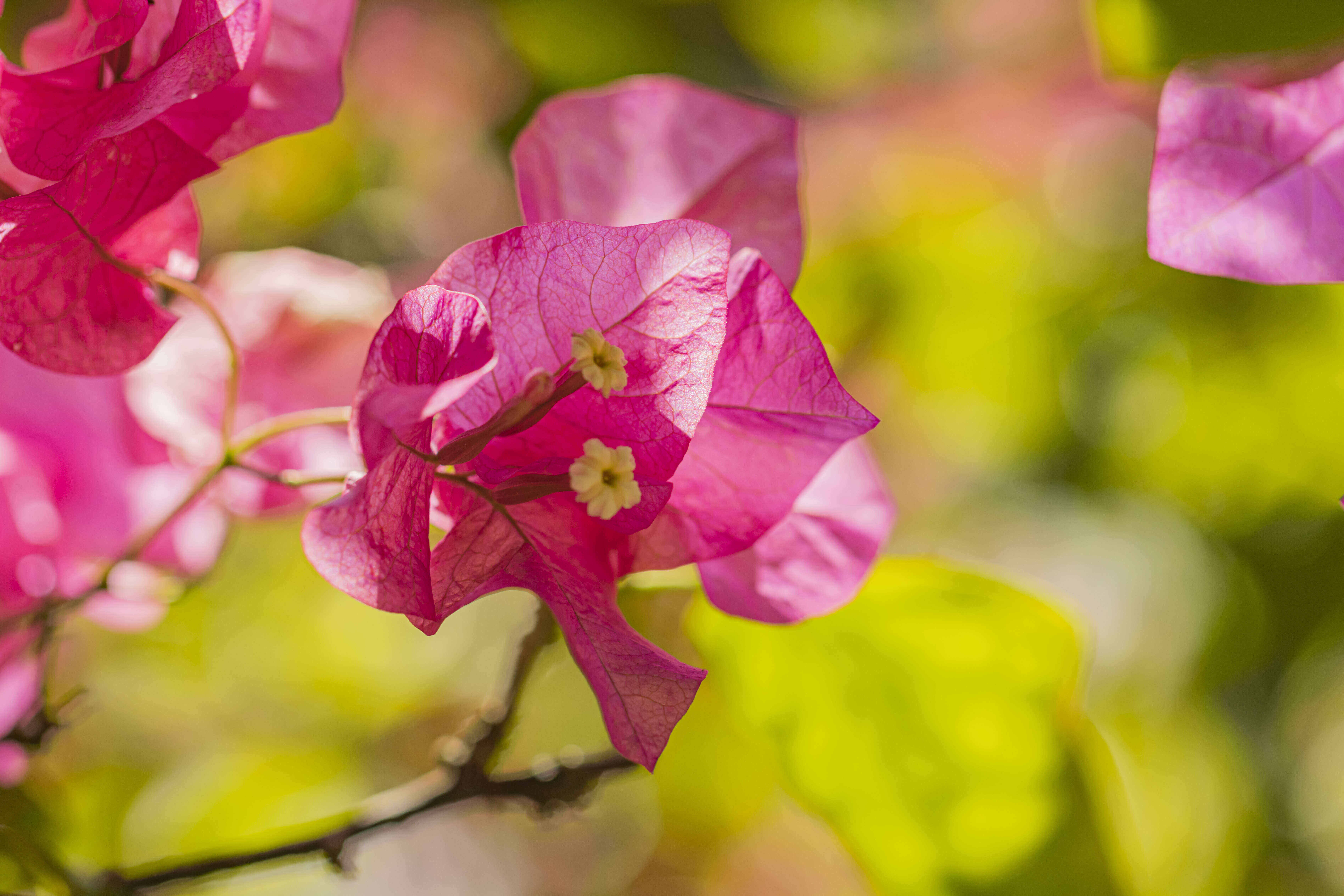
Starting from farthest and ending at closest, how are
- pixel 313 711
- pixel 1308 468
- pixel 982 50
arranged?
pixel 982 50
pixel 313 711
pixel 1308 468

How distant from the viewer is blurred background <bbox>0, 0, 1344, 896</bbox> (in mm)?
679

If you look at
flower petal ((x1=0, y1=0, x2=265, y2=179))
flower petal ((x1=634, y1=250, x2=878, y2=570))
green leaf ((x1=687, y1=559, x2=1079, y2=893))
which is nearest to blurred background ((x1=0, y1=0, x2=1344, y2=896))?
green leaf ((x1=687, y1=559, x2=1079, y2=893))

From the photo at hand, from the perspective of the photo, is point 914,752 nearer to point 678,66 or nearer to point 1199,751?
point 1199,751

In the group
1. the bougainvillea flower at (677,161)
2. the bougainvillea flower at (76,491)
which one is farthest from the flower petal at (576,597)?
the bougainvillea flower at (76,491)

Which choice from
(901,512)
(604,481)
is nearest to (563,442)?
(604,481)

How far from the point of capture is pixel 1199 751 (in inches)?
28.7

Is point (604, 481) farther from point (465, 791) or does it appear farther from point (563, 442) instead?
point (465, 791)

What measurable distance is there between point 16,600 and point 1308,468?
755 mm

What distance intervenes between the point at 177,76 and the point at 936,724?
13.8 inches

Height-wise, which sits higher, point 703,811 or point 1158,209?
point 1158,209

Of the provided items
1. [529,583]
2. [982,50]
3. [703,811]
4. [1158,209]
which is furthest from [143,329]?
[982,50]

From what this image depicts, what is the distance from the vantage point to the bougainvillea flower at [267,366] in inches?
16.7

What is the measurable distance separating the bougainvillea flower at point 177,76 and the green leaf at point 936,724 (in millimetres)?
245

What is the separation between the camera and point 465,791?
0.34 metres
